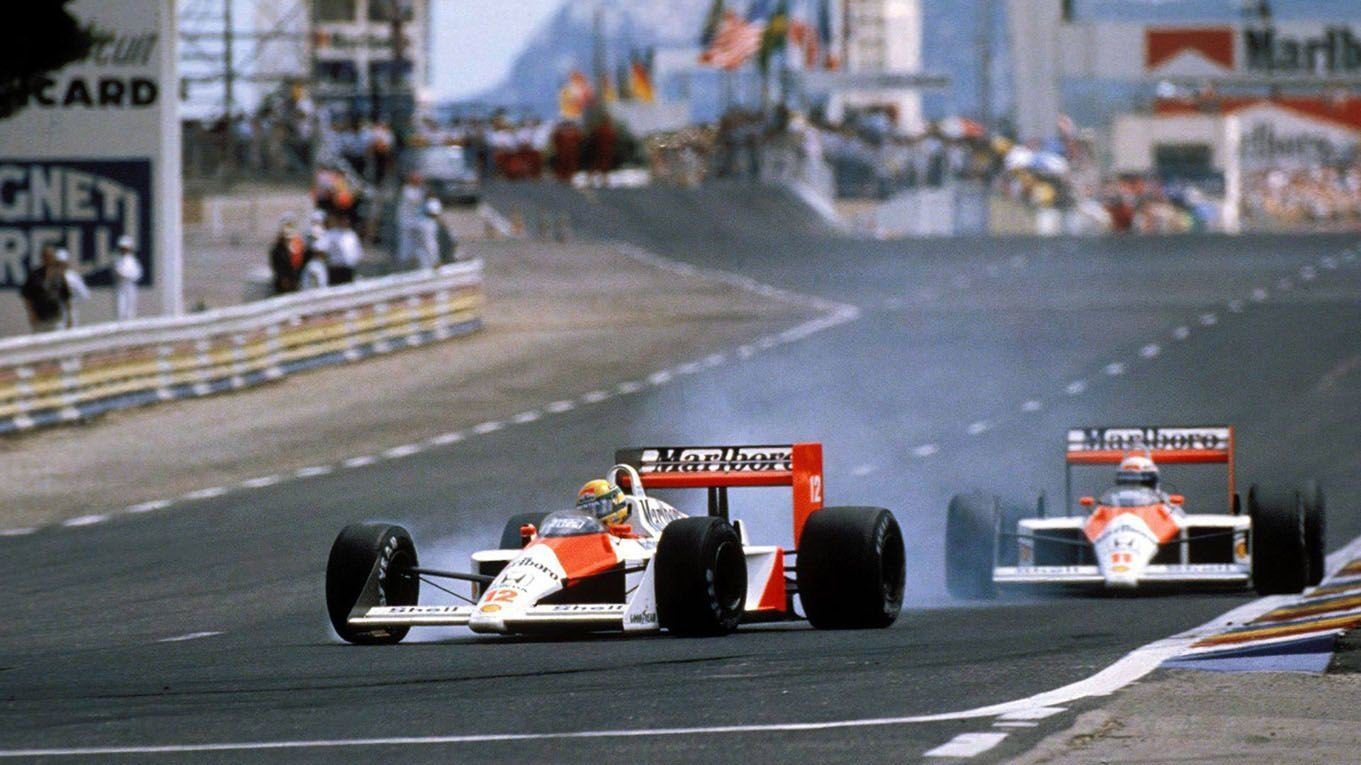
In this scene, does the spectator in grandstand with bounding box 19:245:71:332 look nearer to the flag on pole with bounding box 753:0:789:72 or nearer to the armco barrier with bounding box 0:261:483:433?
the armco barrier with bounding box 0:261:483:433

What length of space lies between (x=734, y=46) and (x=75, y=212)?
46.3m

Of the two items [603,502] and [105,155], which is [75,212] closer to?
[105,155]

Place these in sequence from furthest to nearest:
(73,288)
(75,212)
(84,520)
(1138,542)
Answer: (75,212), (73,288), (84,520), (1138,542)

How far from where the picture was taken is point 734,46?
262 feet

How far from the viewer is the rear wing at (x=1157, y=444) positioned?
60.0ft

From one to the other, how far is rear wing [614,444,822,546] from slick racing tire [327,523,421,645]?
205 centimetres

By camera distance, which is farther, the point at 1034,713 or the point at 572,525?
the point at 572,525

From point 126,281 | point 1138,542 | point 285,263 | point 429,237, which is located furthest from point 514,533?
point 429,237

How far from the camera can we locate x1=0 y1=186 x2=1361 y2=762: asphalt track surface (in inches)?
386

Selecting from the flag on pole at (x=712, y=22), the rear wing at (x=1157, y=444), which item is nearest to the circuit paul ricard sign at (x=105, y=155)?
the rear wing at (x=1157, y=444)

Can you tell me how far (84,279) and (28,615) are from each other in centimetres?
2071

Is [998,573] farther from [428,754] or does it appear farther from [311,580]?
[428,754]

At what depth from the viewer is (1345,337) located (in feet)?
131

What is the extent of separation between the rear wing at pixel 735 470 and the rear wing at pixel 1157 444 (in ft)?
14.3
